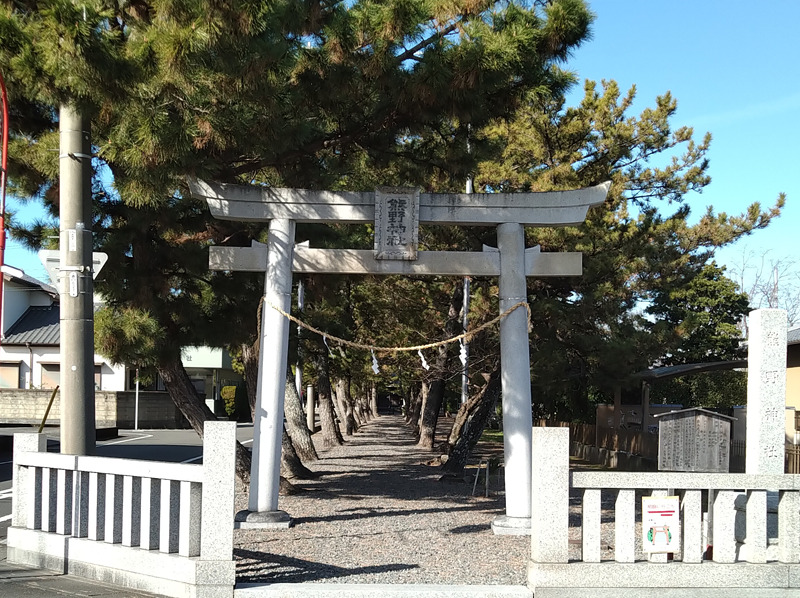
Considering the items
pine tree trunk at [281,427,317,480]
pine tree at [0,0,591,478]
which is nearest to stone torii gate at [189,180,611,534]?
pine tree at [0,0,591,478]

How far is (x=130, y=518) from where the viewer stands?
22.8 feet

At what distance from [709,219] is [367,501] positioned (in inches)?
607

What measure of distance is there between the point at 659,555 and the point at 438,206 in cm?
524

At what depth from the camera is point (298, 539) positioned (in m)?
9.09

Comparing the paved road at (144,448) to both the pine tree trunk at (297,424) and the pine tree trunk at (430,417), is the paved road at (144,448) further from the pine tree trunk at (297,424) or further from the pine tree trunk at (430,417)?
the pine tree trunk at (430,417)

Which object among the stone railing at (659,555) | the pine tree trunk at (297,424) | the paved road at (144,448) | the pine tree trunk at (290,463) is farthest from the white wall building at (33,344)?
the stone railing at (659,555)

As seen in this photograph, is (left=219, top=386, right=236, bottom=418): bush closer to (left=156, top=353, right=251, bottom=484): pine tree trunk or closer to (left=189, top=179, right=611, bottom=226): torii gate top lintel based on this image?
(left=156, top=353, right=251, bottom=484): pine tree trunk

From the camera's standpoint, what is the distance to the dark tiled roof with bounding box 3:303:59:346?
1503 inches

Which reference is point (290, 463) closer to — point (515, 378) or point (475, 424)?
point (475, 424)

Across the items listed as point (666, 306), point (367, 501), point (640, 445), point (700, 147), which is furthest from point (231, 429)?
point (666, 306)

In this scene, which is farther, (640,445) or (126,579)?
(640,445)

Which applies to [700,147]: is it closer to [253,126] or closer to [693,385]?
[693,385]

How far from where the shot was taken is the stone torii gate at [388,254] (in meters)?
10.2

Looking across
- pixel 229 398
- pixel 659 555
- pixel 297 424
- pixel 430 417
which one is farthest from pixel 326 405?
pixel 229 398
